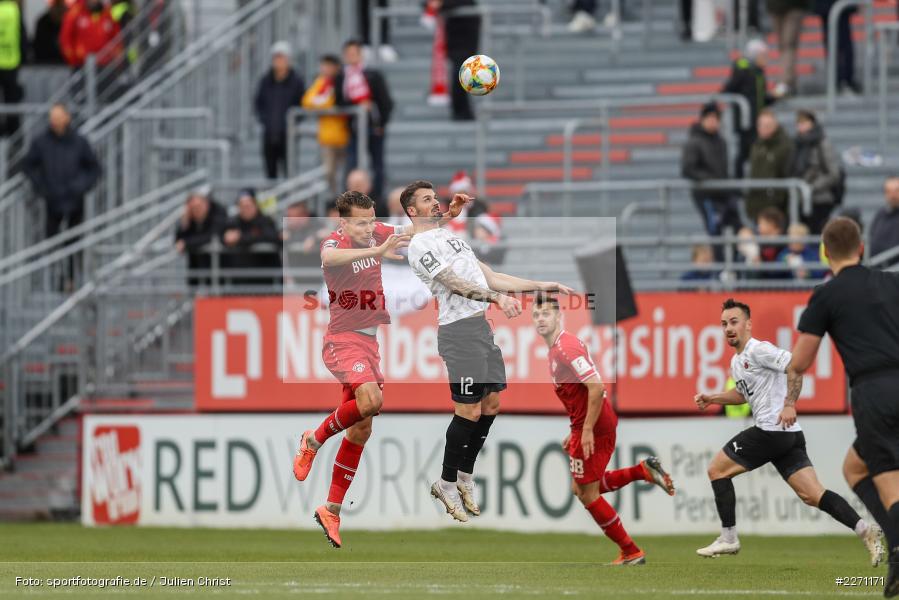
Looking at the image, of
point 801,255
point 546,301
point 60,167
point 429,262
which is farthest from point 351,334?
point 60,167

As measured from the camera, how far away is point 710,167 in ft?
72.1

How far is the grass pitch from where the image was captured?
12609mm

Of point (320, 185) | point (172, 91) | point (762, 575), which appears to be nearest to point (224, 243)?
point (320, 185)

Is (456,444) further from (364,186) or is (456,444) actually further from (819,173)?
(819,173)

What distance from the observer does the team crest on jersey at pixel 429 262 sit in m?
14.3

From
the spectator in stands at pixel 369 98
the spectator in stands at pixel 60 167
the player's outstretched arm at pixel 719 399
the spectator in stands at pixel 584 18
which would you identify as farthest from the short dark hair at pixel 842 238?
the spectator in stands at pixel 584 18

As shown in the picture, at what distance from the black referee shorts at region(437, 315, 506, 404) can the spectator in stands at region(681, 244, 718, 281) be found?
667 cm

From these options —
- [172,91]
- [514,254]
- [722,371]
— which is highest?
[172,91]

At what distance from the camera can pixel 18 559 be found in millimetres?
16844

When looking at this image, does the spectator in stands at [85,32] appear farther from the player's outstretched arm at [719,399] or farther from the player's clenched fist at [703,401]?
the player's clenched fist at [703,401]

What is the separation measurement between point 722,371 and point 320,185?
6184mm

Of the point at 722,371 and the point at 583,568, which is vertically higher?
the point at 722,371

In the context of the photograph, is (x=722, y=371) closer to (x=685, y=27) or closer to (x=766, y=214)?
(x=766, y=214)

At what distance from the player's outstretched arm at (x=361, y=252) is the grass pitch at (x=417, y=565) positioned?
7.67ft
